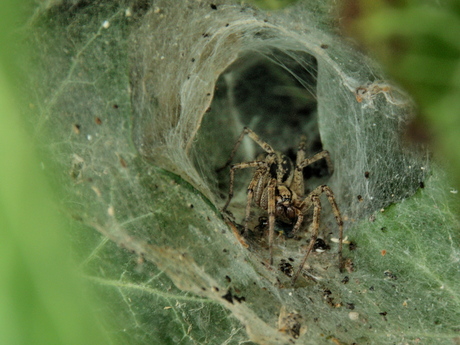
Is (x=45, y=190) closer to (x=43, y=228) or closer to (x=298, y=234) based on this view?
(x=43, y=228)

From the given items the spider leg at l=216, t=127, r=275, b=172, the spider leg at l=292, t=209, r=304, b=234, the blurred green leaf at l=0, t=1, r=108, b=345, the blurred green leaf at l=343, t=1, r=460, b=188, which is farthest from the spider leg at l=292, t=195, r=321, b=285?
the blurred green leaf at l=0, t=1, r=108, b=345

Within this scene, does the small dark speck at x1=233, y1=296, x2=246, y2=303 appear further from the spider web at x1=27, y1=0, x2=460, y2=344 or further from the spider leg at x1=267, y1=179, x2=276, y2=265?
the spider leg at x1=267, y1=179, x2=276, y2=265

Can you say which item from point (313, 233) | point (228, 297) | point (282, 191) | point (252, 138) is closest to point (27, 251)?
point (228, 297)

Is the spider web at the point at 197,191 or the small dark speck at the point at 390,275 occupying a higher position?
the spider web at the point at 197,191

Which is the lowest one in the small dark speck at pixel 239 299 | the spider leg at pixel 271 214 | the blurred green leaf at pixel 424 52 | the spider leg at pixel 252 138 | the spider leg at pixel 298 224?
the spider leg at pixel 298 224

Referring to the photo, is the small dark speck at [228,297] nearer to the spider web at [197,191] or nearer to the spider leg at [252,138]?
the spider web at [197,191]

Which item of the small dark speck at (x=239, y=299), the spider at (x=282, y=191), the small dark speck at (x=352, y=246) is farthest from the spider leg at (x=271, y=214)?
the small dark speck at (x=352, y=246)

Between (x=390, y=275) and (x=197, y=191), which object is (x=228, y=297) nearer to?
(x=197, y=191)
